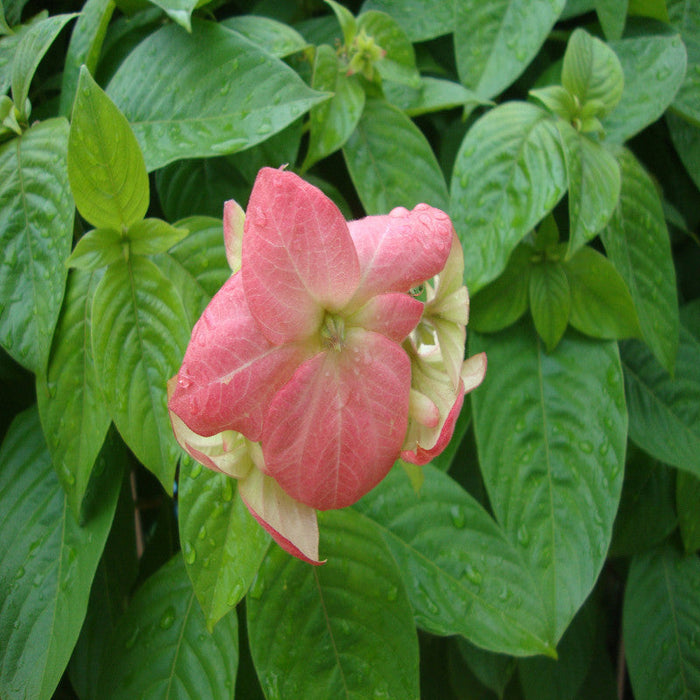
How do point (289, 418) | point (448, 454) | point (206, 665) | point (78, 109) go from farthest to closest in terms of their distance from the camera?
point (448, 454), point (206, 665), point (78, 109), point (289, 418)

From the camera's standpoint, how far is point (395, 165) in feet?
2.04

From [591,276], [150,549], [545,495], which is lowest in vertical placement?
[150,549]

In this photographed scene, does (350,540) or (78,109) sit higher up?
(78,109)

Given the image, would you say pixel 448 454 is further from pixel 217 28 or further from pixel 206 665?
pixel 217 28

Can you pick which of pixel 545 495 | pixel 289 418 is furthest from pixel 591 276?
pixel 289 418

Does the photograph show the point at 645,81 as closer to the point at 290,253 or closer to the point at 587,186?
the point at 587,186

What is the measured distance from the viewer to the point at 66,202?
473 millimetres

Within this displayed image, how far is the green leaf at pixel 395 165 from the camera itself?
2.02 feet

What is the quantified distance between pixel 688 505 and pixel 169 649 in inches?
24.4

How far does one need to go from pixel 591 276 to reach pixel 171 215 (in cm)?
43

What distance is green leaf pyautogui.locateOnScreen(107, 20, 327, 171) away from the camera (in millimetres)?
492

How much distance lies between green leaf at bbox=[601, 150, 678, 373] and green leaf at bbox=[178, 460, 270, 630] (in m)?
0.47

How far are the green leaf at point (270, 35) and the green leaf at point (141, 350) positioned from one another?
25 cm

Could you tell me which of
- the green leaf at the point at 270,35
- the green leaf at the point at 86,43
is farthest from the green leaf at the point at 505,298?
the green leaf at the point at 86,43
